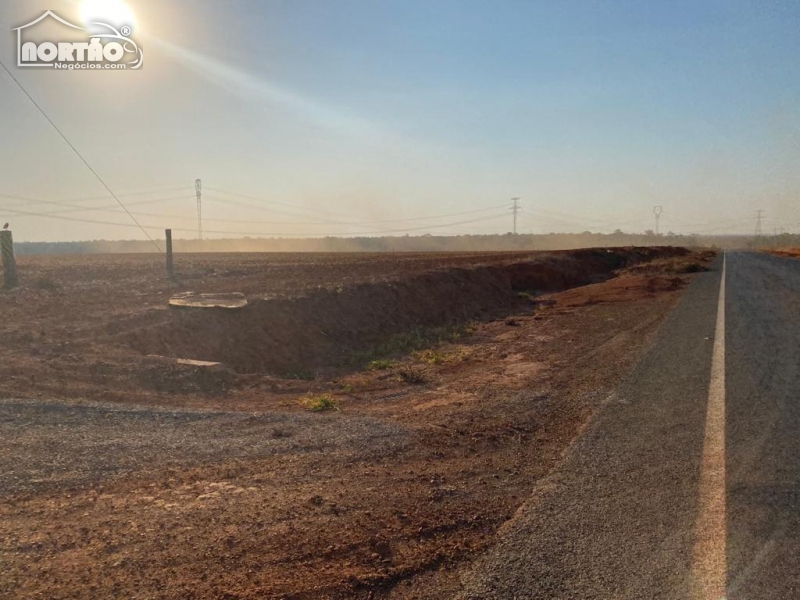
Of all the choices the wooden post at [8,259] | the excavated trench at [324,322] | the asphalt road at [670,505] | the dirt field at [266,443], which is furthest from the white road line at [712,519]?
the wooden post at [8,259]

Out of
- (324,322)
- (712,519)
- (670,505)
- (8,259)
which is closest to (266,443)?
(670,505)

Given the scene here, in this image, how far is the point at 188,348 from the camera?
1448cm

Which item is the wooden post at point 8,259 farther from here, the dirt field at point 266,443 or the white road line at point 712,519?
the white road line at point 712,519

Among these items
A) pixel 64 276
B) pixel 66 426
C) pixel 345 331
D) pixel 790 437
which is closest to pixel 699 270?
pixel 345 331

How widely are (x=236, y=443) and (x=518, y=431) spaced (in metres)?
3.40

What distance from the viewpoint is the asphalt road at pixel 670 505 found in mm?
4367

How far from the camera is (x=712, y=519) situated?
5.22 metres

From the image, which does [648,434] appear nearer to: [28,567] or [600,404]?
[600,404]

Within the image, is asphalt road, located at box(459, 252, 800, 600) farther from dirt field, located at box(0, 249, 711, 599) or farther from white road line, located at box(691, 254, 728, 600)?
dirt field, located at box(0, 249, 711, 599)

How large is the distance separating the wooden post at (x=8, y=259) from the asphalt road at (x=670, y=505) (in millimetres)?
18784

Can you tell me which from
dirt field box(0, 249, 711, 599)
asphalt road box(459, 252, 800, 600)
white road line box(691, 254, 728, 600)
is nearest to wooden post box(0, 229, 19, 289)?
dirt field box(0, 249, 711, 599)

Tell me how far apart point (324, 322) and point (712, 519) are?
45.7 feet

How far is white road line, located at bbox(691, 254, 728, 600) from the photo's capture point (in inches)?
169

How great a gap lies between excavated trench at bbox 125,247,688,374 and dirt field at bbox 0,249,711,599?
0.28 ft
